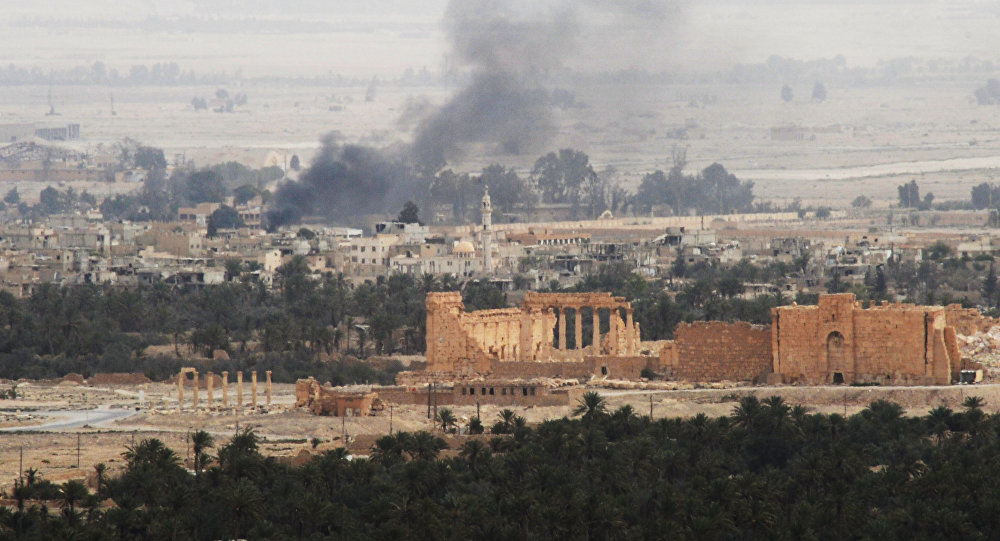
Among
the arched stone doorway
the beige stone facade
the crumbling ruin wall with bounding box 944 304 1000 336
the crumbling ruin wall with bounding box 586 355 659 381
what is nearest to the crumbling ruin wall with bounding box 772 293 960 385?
the arched stone doorway

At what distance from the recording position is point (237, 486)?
48812 mm

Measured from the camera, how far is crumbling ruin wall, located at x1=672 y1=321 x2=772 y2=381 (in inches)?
2475

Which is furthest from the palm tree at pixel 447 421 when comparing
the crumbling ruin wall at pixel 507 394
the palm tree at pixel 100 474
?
the palm tree at pixel 100 474

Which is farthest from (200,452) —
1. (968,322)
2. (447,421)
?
(968,322)

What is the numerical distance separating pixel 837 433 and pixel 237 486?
13228 millimetres

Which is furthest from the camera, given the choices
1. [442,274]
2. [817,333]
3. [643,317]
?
[442,274]

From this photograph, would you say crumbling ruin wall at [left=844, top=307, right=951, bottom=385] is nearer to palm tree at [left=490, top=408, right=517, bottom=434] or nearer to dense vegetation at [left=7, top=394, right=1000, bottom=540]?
dense vegetation at [left=7, top=394, right=1000, bottom=540]

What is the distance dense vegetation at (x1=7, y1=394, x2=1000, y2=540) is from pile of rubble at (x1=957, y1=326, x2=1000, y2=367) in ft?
19.9

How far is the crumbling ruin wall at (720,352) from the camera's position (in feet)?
206

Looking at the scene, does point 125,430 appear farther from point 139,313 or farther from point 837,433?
point 139,313

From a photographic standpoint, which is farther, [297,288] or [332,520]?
[297,288]

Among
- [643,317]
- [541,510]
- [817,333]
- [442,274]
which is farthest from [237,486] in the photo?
[442,274]

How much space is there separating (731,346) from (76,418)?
16.3 meters

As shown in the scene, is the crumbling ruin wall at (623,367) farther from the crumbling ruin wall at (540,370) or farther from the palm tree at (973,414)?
the palm tree at (973,414)
